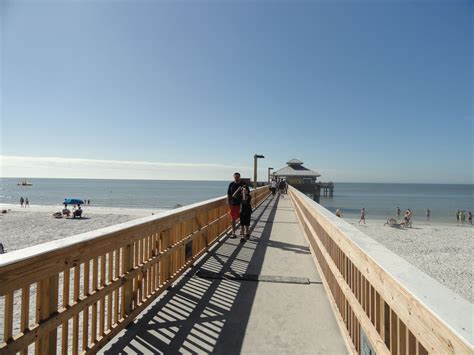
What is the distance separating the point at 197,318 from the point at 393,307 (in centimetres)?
237

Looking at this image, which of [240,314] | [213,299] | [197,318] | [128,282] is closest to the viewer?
[128,282]

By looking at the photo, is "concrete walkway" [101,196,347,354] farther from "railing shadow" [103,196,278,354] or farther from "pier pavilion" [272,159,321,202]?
"pier pavilion" [272,159,321,202]

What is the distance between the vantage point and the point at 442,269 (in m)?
17.9

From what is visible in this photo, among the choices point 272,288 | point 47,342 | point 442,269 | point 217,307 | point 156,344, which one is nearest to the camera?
point 47,342

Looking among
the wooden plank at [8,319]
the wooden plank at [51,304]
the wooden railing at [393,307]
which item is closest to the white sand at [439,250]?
the wooden railing at [393,307]

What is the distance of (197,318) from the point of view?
11.3 ft

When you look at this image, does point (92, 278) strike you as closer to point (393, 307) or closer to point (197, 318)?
point (197, 318)

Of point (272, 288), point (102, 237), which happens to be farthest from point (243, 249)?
point (102, 237)

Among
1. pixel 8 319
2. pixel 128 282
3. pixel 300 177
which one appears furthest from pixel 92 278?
pixel 300 177

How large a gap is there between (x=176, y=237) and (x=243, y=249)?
243 cm

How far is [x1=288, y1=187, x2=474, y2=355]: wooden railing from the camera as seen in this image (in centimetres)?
117

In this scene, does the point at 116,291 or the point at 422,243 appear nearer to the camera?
the point at 116,291

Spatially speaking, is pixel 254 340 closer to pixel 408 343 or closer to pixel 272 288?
pixel 272 288

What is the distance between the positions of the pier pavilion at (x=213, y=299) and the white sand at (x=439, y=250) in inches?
476
